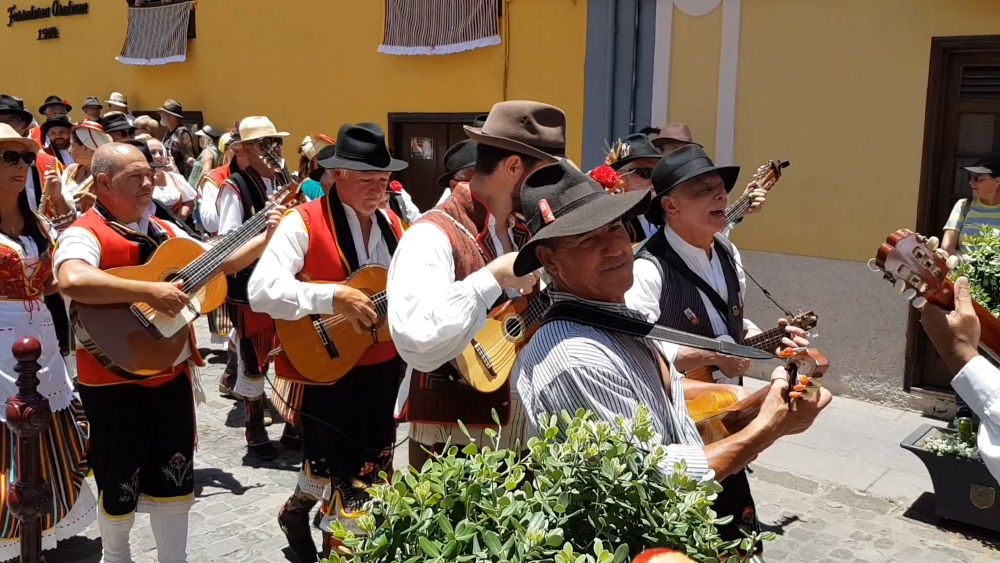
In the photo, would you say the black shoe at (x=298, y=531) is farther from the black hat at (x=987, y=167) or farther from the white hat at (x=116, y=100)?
the white hat at (x=116, y=100)

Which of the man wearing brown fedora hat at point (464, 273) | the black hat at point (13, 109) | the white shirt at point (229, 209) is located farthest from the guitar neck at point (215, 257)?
the black hat at point (13, 109)

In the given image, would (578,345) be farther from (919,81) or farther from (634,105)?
(634,105)

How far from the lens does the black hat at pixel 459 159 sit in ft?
17.4

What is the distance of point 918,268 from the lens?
2787mm

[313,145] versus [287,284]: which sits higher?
[313,145]

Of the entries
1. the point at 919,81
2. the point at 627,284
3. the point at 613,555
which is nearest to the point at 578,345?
the point at 627,284

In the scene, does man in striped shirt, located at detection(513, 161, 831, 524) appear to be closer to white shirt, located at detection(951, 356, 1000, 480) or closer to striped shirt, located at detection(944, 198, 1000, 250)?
white shirt, located at detection(951, 356, 1000, 480)

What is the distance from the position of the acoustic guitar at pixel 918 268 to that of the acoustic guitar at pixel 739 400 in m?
0.38

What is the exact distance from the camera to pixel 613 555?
65.5 inches

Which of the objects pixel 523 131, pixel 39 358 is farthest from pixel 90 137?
pixel 523 131

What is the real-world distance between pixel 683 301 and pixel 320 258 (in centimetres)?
166

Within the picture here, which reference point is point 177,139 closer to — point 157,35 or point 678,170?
point 157,35

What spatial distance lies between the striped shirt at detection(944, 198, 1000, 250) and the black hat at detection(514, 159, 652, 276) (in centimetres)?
496

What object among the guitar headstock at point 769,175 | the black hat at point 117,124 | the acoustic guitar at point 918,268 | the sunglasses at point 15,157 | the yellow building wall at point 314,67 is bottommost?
the acoustic guitar at point 918,268
